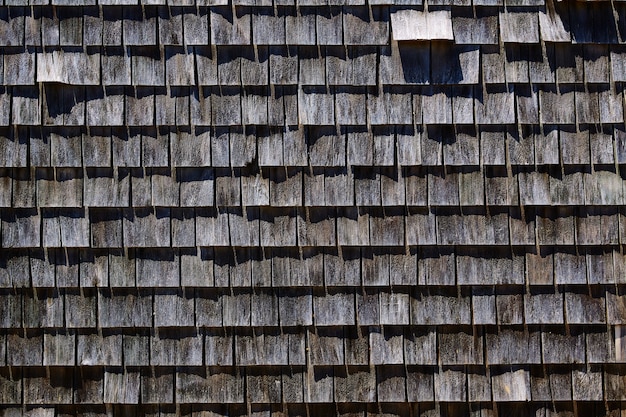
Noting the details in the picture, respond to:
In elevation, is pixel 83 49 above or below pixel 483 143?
above

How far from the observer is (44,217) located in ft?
10.2

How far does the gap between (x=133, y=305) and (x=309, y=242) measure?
92 centimetres

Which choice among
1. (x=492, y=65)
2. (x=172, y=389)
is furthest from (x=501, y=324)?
(x=172, y=389)

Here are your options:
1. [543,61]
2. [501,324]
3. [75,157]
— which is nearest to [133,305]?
[75,157]

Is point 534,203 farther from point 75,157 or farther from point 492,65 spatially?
point 75,157

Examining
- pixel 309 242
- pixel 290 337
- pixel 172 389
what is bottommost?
pixel 172 389

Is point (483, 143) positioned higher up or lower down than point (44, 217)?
higher up

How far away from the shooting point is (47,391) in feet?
10.4

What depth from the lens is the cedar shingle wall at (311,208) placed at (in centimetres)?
307

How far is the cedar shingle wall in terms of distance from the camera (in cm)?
307

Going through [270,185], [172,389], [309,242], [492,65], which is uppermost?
[492,65]

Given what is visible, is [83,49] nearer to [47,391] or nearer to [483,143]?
[47,391]

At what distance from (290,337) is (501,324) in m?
1.05

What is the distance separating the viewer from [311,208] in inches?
123
